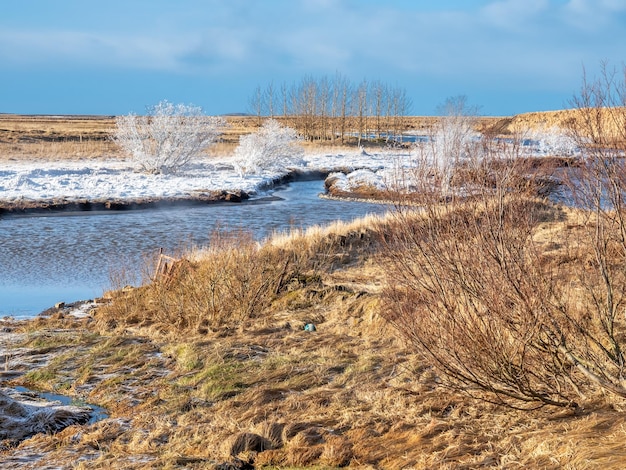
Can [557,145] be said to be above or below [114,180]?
above

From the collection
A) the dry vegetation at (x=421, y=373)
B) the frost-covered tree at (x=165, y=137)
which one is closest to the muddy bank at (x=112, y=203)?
the frost-covered tree at (x=165, y=137)

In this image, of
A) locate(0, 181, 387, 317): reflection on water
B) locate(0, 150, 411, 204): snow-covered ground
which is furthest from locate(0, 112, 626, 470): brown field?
locate(0, 150, 411, 204): snow-covered ground

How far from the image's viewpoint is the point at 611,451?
493cm

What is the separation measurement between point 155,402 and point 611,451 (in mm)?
4853

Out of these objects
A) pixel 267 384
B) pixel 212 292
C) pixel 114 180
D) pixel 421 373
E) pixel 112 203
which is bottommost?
pixel 267 384

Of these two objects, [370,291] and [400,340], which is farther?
[370,291]

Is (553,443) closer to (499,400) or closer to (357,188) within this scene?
(499,400)

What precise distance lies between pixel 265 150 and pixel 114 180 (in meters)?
9.31

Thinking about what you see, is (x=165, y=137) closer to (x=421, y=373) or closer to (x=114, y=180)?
(x=114, y=180)

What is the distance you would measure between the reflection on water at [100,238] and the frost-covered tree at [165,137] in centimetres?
795

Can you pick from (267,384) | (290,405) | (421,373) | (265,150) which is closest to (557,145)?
(265,150)

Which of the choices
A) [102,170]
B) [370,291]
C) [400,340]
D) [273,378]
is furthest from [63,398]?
[102,170]

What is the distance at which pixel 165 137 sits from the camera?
36.0 meters

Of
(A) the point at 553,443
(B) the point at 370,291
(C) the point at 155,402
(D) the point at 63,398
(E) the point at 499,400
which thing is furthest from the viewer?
(B) the point at 370,291
